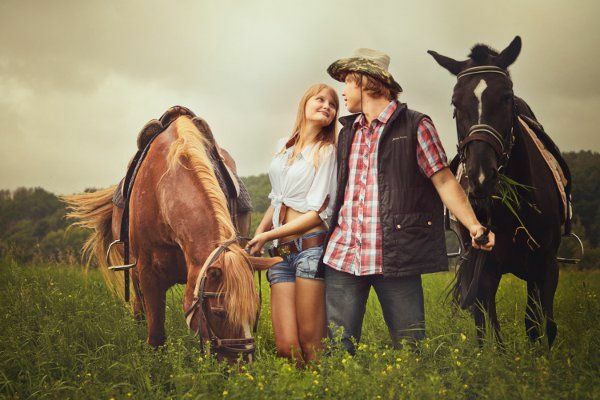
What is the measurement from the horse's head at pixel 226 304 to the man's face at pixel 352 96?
3.49 feet

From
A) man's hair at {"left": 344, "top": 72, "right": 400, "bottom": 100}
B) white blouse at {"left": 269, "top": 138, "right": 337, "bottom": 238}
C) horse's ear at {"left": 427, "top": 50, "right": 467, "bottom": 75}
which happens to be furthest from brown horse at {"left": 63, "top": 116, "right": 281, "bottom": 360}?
horse's ear at {"left": 427, "top": 50, "right": 467, "bottom": 75}

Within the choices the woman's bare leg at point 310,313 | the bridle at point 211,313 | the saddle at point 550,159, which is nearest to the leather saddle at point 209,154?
the bridle at point 211,313

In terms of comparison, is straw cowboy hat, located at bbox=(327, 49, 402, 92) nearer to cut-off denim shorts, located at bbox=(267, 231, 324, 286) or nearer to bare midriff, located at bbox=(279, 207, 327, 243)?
bare midriff, located at bbox=(279, 207, 327, 243)

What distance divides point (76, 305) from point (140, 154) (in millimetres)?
2074

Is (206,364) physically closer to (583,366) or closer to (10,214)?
(583,366)

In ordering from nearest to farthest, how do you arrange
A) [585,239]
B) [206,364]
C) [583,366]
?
[206,364] < [583,366] < [585,239]

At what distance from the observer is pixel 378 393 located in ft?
8.43

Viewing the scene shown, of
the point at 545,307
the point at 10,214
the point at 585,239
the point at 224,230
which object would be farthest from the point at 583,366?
the point at 10,214

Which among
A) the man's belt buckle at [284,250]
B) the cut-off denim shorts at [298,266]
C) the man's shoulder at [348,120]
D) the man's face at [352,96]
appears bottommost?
the cut-off denim shorts at [298,266]

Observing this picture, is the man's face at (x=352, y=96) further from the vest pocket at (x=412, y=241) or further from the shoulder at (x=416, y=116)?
the vest pocket at (x=412, y=241)

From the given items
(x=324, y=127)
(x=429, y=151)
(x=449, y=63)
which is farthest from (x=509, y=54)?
(x=324, y=127)

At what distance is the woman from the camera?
327 cm

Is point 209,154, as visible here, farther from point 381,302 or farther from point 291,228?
point 381,302

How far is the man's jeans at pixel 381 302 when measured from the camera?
297 cm
